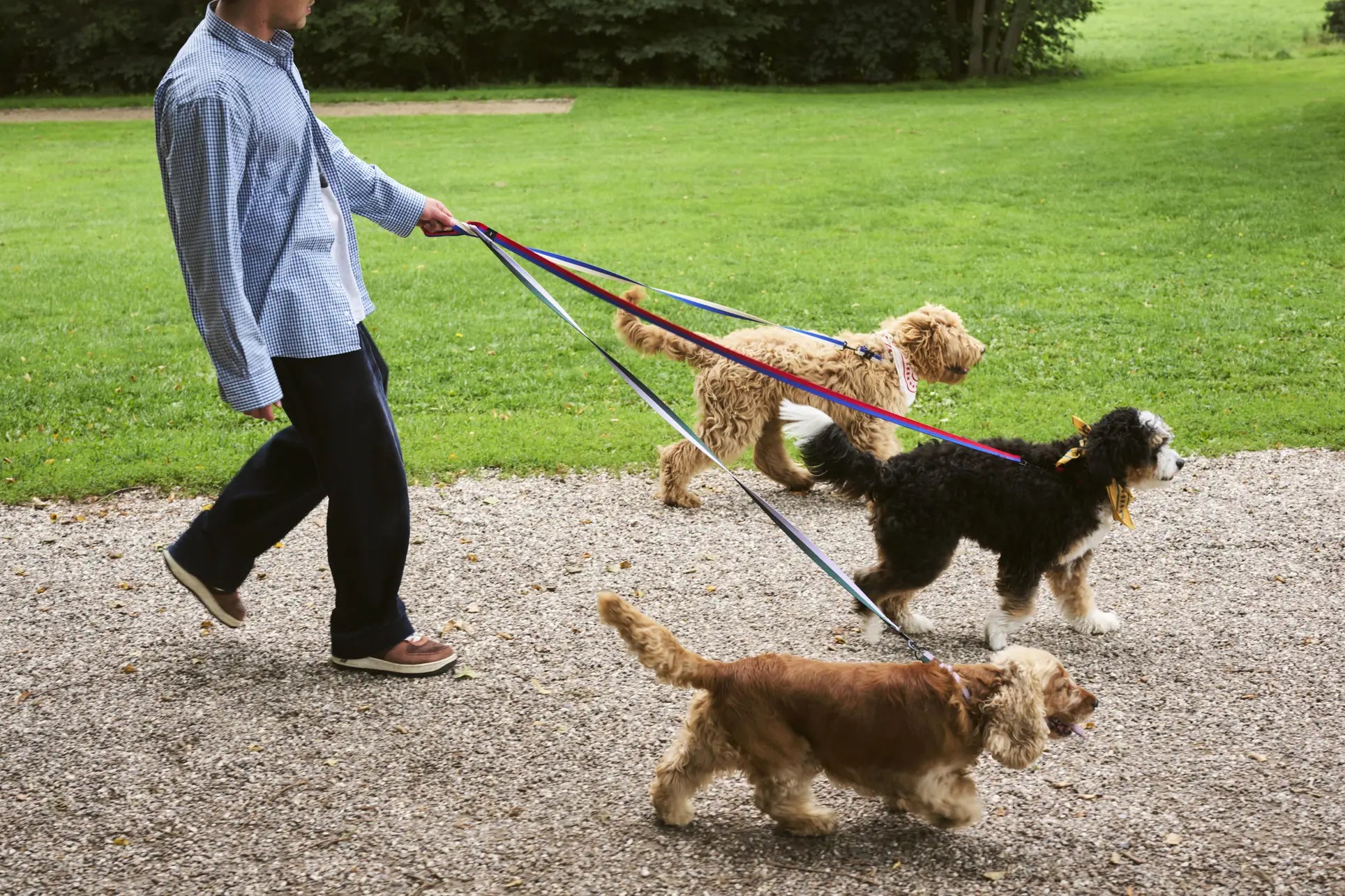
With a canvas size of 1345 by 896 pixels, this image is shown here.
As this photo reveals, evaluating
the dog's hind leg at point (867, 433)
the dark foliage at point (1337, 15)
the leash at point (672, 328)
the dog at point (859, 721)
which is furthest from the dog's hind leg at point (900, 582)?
the dark foliage at point (1337, 15)

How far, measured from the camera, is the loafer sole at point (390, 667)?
4.37 m

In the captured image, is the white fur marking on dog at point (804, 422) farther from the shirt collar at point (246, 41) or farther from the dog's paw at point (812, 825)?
the shirt collar at point (246, 41)

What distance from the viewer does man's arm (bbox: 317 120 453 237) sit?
14.1ft

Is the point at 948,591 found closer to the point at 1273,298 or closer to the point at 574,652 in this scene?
the point at 574,652

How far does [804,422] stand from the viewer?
4160mm

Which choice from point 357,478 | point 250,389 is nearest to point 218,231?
point 250,389

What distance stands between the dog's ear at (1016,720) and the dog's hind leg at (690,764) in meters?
0.71

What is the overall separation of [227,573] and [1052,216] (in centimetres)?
1155

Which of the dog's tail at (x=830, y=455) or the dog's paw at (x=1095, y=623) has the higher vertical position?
the dog's tail at (x=830, y=455)

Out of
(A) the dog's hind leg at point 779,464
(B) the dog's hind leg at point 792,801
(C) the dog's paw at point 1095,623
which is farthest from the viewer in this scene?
(A) the dog's hind leg at point 779,464

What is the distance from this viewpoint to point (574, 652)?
15.2ft

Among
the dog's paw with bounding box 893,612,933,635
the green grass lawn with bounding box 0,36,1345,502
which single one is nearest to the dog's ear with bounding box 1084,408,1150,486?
the dog's paw with bounding box 893,612,933,635

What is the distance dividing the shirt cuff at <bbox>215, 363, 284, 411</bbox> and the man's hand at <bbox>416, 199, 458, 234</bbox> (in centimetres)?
106

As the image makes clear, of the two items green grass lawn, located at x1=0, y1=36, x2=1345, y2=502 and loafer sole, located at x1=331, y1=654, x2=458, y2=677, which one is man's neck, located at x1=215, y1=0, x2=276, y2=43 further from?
green grass lawn, located at x1=0, y1=36, x2=1345, y2=502
